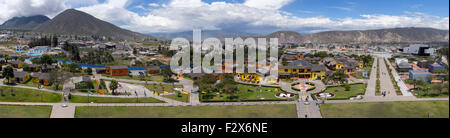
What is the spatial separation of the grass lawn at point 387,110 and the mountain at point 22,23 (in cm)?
13747

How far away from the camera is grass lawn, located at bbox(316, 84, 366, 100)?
2032 centimetres

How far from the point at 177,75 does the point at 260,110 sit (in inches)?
622

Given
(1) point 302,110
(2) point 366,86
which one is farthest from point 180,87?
(2) point 366,86

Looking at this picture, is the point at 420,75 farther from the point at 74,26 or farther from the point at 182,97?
the point at 74,26

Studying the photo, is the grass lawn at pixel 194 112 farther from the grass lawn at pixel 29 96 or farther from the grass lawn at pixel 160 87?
the grass lawn at pixel 160 87

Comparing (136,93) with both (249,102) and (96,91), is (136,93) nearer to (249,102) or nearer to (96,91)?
(96,91)

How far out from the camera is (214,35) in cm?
10388

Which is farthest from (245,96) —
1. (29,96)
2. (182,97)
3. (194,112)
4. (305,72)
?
(29,96)

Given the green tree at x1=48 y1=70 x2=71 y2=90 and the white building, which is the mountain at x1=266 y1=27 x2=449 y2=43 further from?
the green tree at x1=48 y1=70 x2=71 y2=90

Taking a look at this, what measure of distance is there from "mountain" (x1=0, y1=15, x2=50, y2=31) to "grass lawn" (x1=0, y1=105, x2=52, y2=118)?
408ft

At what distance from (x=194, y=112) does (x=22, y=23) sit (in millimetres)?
142722

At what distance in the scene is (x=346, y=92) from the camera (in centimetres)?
2205

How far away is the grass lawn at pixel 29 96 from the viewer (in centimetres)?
1743

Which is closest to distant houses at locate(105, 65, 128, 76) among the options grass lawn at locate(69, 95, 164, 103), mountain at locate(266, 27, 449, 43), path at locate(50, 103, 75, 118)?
grass lawn at locate(69, 95, 164, 103)
